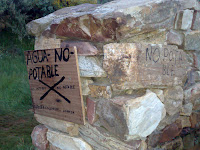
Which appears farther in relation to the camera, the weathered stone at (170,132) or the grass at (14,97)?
the grass at (14,97)

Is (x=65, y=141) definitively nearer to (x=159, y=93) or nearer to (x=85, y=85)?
(x=85, y=85)

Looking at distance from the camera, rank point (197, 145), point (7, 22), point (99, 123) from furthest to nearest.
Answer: point (7, 22), point (197, 145), point (99, 123)

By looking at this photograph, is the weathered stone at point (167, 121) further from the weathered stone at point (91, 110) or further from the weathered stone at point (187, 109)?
the weathered stone at point (91, 110)

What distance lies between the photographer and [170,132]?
2.00 metres

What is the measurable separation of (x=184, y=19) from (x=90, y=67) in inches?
39.7

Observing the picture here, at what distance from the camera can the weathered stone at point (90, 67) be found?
1.54 m

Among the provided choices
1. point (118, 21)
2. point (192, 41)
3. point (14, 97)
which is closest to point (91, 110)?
point (118, 21)

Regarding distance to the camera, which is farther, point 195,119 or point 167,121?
point 195,119

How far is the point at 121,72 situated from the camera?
1.43 m

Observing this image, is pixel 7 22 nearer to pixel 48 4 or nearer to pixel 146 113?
pixel 48 4

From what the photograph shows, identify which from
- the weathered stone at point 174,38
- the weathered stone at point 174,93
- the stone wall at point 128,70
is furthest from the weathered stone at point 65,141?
the weathered stone at point 174,38

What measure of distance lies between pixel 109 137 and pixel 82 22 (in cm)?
93

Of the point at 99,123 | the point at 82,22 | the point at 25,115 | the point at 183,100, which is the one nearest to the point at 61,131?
the point at 99,123

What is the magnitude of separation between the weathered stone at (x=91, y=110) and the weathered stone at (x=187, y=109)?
995mm
